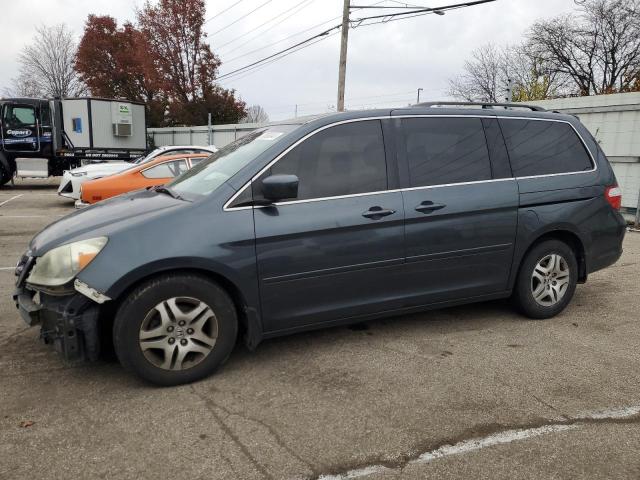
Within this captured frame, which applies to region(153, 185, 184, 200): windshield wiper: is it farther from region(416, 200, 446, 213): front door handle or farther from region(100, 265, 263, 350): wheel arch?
region(416, 200, 446, 213): front door handle

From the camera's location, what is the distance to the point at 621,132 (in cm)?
1054

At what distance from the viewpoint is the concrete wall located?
405 inches

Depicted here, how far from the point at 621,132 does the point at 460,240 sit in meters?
8.58

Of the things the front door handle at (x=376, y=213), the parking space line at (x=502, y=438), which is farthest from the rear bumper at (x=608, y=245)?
the front door handle at (x=376, y=213)

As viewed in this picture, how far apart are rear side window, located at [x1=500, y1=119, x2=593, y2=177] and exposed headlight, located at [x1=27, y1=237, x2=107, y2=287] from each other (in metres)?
3.28

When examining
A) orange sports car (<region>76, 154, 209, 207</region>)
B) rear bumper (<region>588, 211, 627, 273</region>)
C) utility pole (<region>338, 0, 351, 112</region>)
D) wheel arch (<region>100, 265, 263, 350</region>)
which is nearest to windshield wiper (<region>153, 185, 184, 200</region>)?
wheel arch (<region>100, 265, 263, 350</region>)

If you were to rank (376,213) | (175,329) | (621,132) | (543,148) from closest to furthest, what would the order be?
(175,329) → (376,213) → (543,148) → (621,132)

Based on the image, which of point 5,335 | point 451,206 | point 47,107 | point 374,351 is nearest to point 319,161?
point 451,206

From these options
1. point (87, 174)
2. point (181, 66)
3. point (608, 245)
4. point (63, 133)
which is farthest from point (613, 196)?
point (181, 66)

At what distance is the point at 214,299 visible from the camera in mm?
3273

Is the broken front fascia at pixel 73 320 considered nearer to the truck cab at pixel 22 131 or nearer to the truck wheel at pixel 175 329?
the truck wheel at pixel 175 329

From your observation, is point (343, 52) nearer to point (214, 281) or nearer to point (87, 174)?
point (87, 174)

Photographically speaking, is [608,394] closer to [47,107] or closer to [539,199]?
[539,199]

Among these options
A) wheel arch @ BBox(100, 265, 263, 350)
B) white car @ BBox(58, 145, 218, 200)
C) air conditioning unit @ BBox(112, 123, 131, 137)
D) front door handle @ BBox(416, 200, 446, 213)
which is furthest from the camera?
air conditioning unit @ BBox(112, 123, 131, 137)
